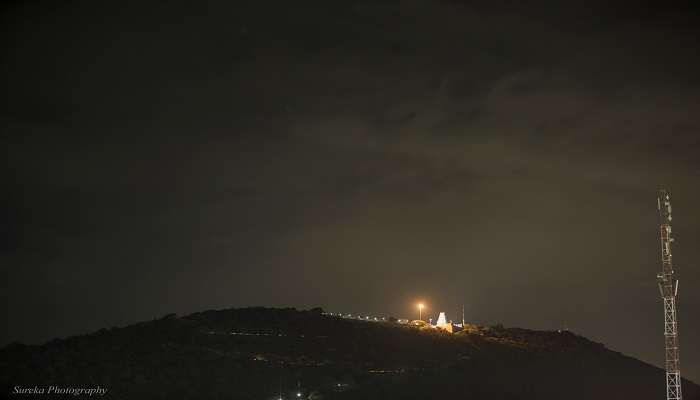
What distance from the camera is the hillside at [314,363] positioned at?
8506 cm

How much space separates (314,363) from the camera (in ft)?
315

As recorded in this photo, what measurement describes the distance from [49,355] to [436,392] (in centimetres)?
3855

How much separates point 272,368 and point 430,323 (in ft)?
128

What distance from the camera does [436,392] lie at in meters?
91.5

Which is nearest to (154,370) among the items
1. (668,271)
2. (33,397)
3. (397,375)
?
(33,397)

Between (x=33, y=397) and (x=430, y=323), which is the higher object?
(x=430, y=323)

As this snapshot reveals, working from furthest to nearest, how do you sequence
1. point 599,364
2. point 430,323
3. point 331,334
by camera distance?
point 430,323 → point 599,364 → point 331,334

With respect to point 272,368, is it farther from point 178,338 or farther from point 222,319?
point 222,319

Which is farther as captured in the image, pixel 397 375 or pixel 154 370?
pixel 397 375

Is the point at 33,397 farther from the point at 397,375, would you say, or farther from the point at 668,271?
the point at 668,271

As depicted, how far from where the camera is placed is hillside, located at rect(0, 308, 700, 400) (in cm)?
8506

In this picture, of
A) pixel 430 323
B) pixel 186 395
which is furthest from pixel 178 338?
pixel 430 323

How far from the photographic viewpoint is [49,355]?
296 feet

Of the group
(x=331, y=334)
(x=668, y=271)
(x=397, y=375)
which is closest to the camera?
(x=668, y=271)
